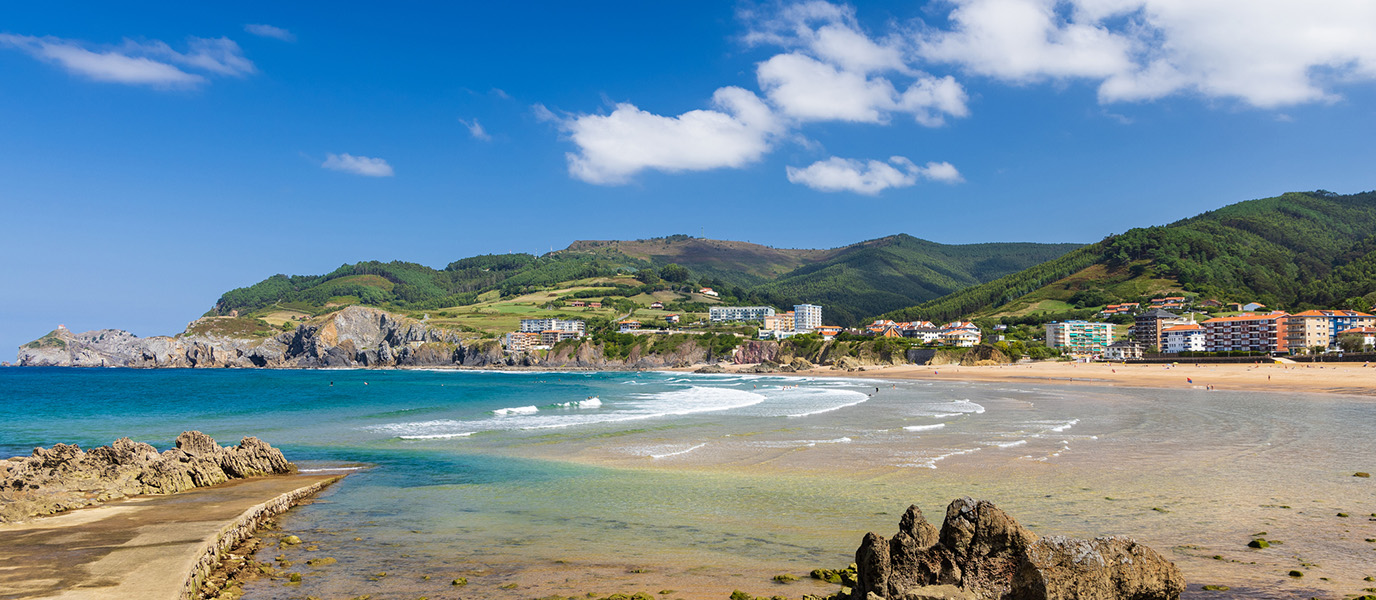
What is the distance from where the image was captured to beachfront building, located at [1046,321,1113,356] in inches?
4653

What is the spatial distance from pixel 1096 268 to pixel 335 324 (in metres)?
177

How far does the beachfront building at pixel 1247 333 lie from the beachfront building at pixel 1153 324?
261 inches

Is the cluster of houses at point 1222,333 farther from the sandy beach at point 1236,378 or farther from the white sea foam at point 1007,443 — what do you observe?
the white sea foam at point 1007,443

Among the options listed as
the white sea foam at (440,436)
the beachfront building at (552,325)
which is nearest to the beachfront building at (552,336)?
the beachfront building at (552,325)

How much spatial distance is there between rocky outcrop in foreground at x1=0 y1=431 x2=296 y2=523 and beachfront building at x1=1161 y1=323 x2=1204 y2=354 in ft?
373

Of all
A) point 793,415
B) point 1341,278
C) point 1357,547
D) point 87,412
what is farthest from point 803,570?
point 1341,278

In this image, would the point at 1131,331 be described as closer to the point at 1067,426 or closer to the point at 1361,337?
the point at 1361,337

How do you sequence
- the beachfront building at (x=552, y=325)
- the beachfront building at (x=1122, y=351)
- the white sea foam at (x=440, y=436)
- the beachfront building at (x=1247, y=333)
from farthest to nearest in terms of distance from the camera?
1. the beachfront building at (x=552, y=325)
2. the beachfront building at (x=1122, y=351)
3. the beachfront building at (x=1247, y=333)
4. the white sea foam at (x=440, y=436)

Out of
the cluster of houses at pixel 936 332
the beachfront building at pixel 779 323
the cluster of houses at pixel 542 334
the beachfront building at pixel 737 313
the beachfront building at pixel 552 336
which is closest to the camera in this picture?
the cluster of houses at pixel 936 332

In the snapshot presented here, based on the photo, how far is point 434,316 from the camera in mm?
182500

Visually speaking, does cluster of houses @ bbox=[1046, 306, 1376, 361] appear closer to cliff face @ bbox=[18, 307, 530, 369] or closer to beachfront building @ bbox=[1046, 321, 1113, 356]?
beachfront building @ bbox=[1046, 321, 1113, 356]

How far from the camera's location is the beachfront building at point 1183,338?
102m

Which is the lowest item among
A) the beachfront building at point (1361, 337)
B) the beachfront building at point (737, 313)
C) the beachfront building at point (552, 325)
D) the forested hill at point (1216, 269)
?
the beachfront building at point (1361, 337)

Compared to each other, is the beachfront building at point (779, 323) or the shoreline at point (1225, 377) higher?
the beachfront building at point (779, 323)
